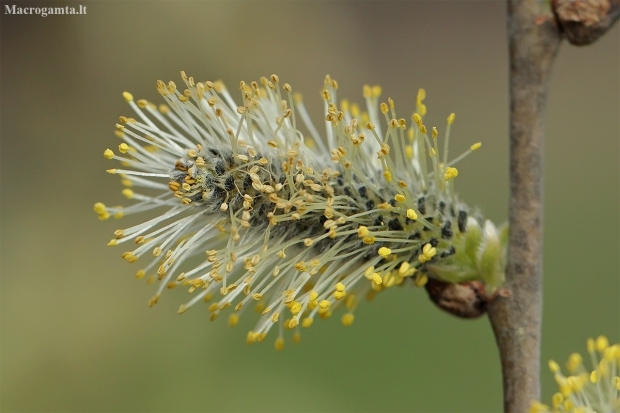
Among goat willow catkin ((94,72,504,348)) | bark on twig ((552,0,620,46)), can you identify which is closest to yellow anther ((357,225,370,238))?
goat willow catkin ((94,72,504,348))

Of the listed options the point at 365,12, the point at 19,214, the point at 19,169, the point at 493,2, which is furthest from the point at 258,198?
the point at 493,2

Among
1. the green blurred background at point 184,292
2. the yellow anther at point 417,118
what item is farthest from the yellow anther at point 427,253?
the green blurred background at point 184,292

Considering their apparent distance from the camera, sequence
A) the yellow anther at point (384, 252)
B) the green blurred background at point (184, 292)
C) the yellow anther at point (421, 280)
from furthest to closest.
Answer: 1. the green blurred background at point (184, 292)
2. the yellow anther at point (421, 280)
3. the yellow anther at point (384, 252)

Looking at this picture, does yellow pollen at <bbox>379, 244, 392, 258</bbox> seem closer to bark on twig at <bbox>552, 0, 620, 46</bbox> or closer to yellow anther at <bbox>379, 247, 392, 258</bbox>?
yellow anther at <bbox>379, 247, 392, 258</bbox>

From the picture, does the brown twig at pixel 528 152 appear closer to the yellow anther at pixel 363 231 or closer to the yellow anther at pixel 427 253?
the yellow anther at pixel 427 253

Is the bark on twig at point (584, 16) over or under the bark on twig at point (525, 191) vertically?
over

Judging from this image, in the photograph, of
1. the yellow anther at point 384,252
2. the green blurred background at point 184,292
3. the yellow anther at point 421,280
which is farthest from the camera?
the green blurred background at point 184,292
